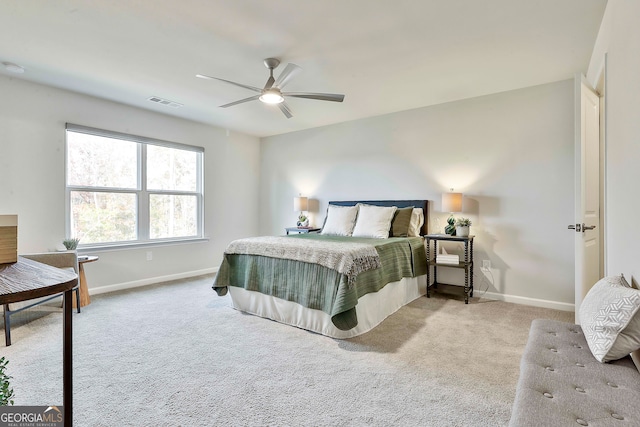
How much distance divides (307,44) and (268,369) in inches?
99.9

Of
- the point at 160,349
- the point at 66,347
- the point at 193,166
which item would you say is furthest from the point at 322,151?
the point at 66,347

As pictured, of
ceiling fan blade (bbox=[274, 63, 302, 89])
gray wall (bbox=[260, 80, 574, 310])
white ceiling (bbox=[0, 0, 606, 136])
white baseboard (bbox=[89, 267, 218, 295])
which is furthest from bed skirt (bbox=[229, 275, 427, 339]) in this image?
white ceiling (bbox=[0, 0, 606, 136])

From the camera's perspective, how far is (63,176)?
12.3 feet

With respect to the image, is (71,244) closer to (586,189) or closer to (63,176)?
(63,176)

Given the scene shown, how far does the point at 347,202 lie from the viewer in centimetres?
493

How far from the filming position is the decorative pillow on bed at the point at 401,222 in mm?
4004

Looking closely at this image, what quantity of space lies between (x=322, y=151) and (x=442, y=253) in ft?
8.39

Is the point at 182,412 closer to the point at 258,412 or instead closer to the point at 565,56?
the point at 258,412

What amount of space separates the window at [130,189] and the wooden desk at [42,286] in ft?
11.3

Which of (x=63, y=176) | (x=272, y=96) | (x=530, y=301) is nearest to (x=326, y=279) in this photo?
(x=272, y=96)

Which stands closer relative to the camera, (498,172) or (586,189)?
(586,189)

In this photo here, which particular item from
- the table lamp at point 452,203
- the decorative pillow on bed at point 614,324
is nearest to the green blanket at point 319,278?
the table lamp at point 452,203

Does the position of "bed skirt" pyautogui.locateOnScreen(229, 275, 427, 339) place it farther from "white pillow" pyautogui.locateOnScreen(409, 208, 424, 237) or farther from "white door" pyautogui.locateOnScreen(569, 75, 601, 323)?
"white door" pyautogui.locateOnScreen(569, 75, 601, 323)

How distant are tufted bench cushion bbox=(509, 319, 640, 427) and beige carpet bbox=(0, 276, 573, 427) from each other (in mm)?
501
